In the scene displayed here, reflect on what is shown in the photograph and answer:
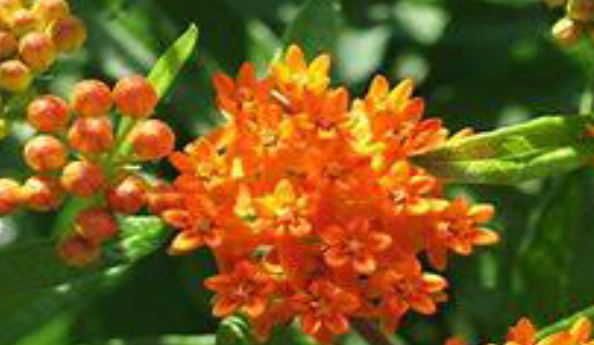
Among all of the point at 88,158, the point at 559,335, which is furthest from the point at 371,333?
the point at 88,158

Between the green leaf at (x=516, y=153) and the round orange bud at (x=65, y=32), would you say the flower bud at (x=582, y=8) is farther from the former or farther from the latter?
the round orange bud at (x=65, y=32)

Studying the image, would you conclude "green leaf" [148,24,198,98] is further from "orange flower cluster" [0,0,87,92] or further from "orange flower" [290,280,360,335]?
"orange flower" [290,280,360,335]

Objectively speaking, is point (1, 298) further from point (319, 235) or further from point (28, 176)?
point (319, 235)

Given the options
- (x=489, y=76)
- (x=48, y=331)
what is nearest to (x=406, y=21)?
(x=489, y=76)

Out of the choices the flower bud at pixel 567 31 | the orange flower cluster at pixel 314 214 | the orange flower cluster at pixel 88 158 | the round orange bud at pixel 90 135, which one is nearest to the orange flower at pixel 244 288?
the orange flower cluster at pixel 314 214

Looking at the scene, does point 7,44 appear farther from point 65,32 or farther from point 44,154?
point 44,154
